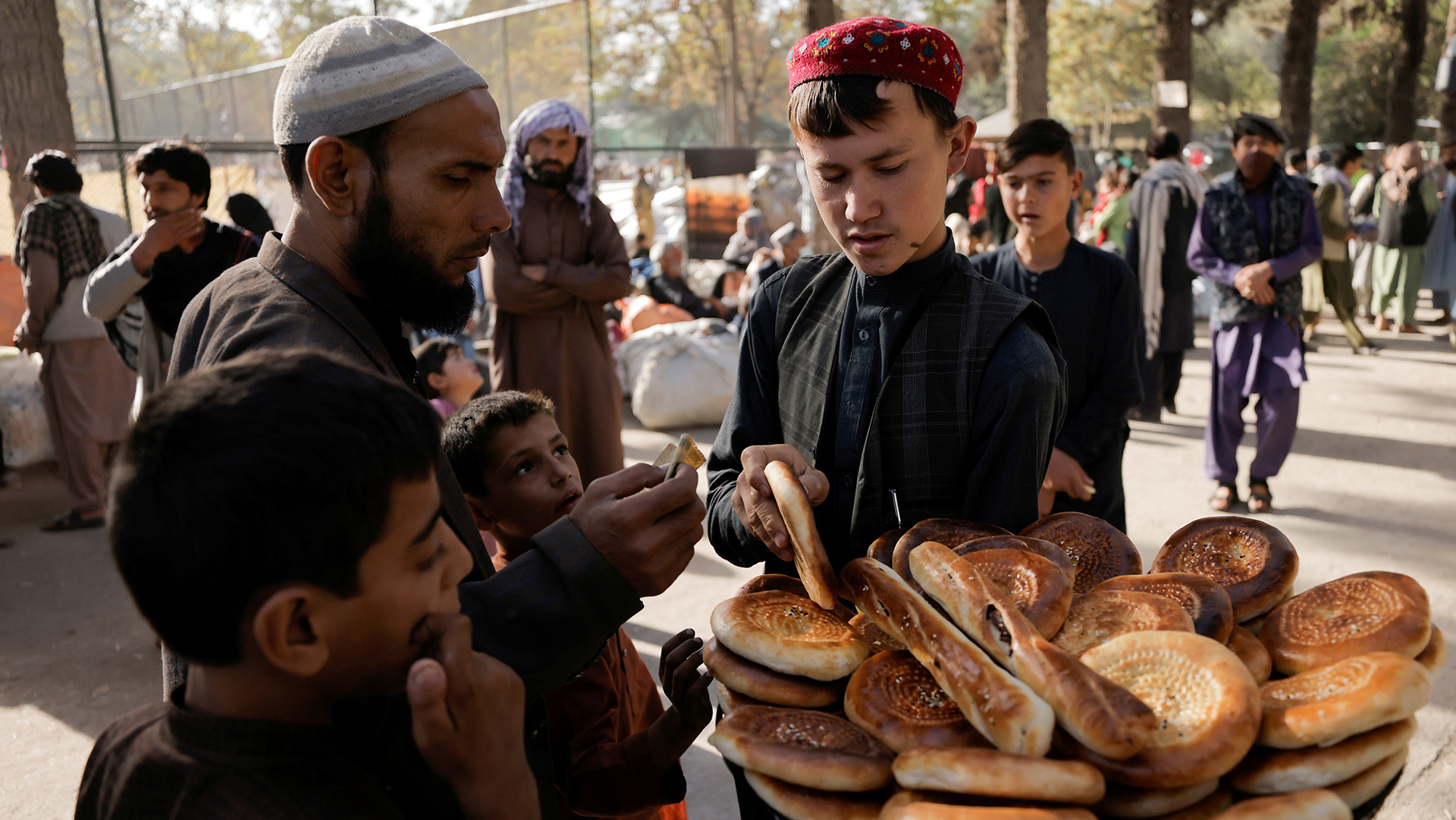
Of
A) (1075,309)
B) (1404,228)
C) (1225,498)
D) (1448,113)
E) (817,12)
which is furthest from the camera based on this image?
(1448,113)

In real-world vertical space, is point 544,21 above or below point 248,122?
above

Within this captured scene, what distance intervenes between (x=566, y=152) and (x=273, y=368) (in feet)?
Answer: 13.9

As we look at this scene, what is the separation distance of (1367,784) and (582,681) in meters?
1.42

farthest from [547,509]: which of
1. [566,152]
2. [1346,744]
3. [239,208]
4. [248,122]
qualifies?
[248,122]

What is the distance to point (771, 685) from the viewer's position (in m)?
1.34

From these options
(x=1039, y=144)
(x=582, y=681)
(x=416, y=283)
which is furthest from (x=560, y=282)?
(x=416, y=283)

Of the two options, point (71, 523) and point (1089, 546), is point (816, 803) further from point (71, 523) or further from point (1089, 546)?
point (71, 523)

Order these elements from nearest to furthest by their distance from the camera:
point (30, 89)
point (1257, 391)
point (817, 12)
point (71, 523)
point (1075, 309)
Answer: point (1075, 309) → point (1257, 391) → point (71, 523) → point (30, 89) → point (817, 12)

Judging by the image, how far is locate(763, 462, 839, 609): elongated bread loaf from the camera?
139cm

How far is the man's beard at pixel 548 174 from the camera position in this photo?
5.01 meters

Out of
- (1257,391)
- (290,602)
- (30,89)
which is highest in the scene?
(30,89)

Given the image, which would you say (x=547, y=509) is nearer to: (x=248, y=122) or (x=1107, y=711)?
(x=1107, y=711)

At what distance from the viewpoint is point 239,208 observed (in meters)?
5.93

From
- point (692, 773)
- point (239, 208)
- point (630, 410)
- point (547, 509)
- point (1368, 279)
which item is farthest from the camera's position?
point (1368, 279)
